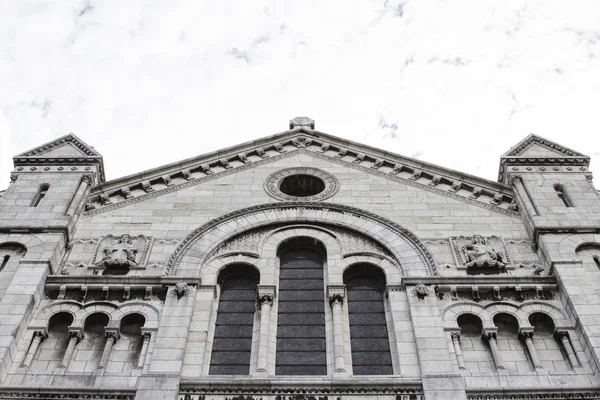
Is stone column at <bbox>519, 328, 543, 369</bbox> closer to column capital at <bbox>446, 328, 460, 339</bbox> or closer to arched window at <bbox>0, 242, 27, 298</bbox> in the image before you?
column capital at <bbox>446, 328, 460, 339</bbox>

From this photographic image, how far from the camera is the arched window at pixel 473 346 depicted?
56.5ft

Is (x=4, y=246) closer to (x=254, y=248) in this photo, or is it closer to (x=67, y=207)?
(x=67, y=207)

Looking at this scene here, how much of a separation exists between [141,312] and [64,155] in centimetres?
744

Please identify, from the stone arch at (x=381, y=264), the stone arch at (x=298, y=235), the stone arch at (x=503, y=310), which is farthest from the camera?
the stone arch at (x=298, y=235)

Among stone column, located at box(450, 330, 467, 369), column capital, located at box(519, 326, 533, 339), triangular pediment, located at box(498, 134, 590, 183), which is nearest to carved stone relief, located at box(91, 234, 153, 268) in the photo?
stone column, located at box(450, 330, 467, 369)

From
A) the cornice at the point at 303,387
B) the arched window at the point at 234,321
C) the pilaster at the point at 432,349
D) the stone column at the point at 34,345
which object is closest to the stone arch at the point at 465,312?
the pilaster at the point at 432,349

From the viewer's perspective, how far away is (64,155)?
23.7 metres

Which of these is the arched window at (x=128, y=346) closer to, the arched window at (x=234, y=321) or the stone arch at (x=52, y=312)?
the stone arch at (x=52, y=312)

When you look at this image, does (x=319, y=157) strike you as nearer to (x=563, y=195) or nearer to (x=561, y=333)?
(x=563, y=195)

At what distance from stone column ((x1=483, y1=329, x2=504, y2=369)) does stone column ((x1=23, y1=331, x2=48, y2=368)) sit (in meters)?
10.1

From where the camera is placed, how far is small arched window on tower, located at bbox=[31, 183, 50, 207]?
21.9 meters

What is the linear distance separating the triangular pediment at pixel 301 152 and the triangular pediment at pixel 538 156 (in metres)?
0.91

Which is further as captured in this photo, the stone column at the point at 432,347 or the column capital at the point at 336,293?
the column capital at the point at 336,293

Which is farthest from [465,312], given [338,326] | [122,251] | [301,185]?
[122,251]
